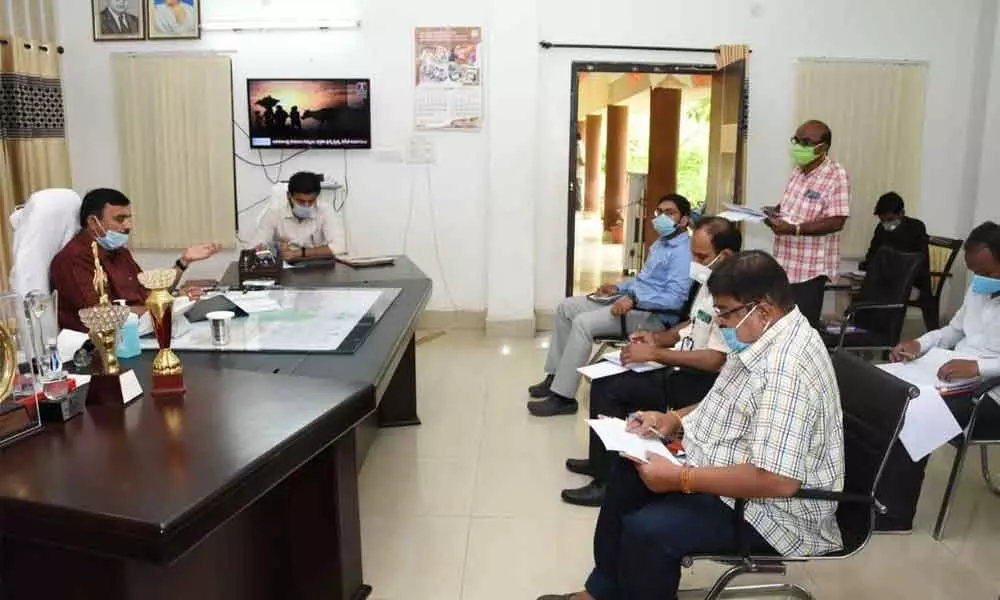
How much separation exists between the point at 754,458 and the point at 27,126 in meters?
4.92

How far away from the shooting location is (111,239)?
297 centimetres

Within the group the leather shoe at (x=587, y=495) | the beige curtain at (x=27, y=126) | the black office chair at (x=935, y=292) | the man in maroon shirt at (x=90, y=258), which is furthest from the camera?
the black office chair at (x=935, y=292)

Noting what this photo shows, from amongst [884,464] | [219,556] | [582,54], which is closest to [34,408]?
[219,556]

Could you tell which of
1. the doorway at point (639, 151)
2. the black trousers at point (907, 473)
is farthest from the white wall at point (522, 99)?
the black trousers at point (907, 473)

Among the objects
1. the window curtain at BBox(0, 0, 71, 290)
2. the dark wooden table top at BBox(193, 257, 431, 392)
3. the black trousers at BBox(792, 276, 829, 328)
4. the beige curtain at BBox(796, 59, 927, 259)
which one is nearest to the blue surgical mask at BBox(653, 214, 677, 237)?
the black trousers at BBox(792, 276, 829, 328)

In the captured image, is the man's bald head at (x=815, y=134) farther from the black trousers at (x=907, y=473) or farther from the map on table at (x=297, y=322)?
the map on table at (x=297, y=322)

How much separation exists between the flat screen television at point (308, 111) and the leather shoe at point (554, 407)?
2532 millimetres

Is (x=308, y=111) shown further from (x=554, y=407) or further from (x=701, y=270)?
(x=701, y=270)

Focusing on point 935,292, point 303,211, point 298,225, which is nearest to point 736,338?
point 303,211

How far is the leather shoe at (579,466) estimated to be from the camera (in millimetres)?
3293

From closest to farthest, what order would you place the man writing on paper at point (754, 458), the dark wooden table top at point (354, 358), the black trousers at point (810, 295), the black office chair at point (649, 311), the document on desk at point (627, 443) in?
the man writing on paper at point (754, 458) → the document on desk at point (627, 443) → the dark wooden table top at point (354, 358) → the black office chair at point (649, 311) → the black trousers at point (810, 295)

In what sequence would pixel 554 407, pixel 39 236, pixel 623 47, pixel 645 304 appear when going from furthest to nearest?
pixel 623 47, pixel 554 407, pixel 645 304, pixel 39 236

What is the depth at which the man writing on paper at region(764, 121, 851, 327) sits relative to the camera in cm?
406

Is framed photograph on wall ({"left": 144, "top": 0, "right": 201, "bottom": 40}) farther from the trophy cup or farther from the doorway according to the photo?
the trophy cup
